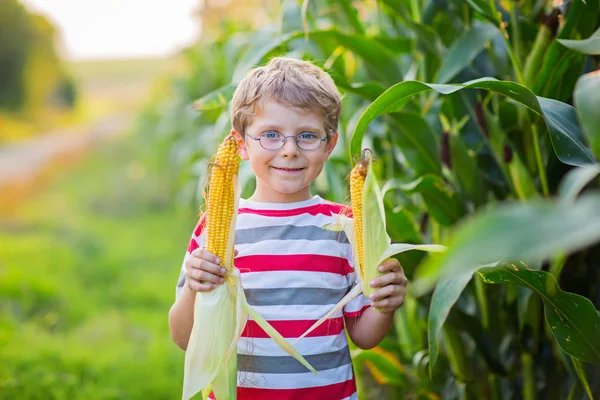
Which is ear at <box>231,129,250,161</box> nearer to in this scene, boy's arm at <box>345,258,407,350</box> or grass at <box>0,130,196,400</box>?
boy's arm at <box>345,258,407,350</box>

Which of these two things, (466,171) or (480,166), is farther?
(480,166)

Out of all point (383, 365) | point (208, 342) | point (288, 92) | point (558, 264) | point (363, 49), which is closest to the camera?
point (208, 342)

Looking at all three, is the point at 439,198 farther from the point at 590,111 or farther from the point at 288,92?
the point at 590,111

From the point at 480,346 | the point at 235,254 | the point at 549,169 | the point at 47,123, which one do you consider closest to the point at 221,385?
the point at 235,254

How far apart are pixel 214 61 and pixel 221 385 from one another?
4.78 meters

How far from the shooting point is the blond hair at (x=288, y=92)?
1.23m

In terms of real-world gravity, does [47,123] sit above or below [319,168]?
above

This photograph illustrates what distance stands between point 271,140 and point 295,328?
0.33 m

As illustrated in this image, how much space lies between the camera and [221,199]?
1.14 m

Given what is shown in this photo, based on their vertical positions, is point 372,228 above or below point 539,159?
below

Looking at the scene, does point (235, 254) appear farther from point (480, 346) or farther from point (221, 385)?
point (480, 346)

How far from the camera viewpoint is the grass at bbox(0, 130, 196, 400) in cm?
270

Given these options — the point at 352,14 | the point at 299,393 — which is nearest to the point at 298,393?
the point at 299,393

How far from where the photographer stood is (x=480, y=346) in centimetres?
165
